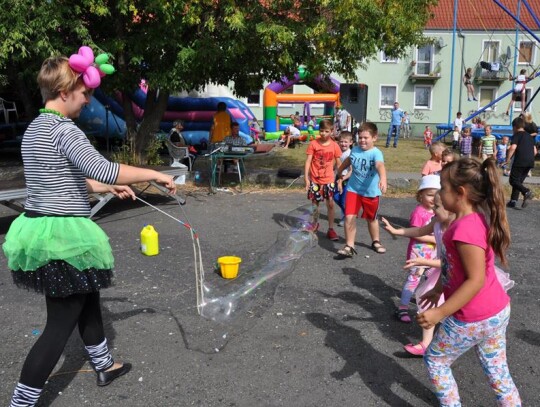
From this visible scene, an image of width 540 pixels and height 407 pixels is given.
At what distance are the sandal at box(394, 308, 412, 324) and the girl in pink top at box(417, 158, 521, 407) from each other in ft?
5.17

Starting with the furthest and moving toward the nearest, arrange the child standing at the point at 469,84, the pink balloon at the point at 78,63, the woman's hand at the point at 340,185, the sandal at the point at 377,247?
the child standing at the point at 469,84
the woman's hand at the point at 340,185
the sandal at the point at 377,247
the pink balloon at the point at 78,63

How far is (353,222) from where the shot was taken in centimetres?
603

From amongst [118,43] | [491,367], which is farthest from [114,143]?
[491,367]

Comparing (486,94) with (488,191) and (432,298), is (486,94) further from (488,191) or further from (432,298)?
(488,191)

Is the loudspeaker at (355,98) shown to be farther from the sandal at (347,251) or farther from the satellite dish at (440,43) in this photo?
the satellite dish at (440,43)

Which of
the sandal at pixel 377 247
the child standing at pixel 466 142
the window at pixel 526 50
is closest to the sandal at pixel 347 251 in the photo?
the sandal at pixel 377 247

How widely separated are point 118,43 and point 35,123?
6897 mm

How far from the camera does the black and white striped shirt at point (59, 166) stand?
256cm

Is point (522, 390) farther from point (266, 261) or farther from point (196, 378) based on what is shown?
point (266, 261)

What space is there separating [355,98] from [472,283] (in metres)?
9.84

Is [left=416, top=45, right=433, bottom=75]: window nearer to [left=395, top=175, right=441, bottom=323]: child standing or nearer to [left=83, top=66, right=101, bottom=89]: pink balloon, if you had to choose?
[left=395, top=175, right=441, bottom=323]: child standing

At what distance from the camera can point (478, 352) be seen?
8.41ft

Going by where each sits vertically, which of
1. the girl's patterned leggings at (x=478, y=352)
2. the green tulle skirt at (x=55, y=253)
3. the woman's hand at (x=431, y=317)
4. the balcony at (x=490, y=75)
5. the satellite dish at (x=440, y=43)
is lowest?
the girl's patterned leggings at (x=478, y=352)

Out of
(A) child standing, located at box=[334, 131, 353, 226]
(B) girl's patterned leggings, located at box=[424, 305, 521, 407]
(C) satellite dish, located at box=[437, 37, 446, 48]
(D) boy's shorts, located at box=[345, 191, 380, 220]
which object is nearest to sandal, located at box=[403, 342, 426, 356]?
(B) girl's patterned leggings, located at box=[424, 305, 521, 407]
